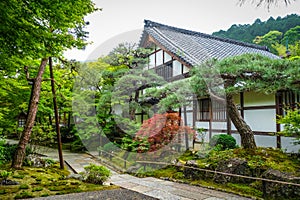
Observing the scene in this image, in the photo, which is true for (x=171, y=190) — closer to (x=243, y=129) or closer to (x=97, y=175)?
(x=97, y=175)

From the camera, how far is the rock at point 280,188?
16.3 feet

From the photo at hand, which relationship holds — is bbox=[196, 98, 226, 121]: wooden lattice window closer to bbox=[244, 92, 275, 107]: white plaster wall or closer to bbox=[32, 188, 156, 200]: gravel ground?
bbox=[244, 92, 275, 107]: white plaster wall

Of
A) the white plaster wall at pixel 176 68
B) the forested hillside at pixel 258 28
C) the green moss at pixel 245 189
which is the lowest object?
the green moss at pixel 245 189

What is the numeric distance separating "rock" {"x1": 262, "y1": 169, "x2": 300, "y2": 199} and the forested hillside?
27605mm

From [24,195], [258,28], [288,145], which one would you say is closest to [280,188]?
[288,145]

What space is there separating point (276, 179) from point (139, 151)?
5.37 metres

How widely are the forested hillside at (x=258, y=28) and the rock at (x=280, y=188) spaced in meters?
27.6

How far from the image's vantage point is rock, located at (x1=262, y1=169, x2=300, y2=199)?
16.3ft

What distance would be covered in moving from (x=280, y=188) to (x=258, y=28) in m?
32.3

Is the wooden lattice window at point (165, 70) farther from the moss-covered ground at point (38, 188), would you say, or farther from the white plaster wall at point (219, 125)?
the moss-covered ground at point (38, 188)

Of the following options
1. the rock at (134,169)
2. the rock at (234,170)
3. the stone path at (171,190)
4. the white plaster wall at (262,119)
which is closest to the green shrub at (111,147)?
the rock at (134,169)

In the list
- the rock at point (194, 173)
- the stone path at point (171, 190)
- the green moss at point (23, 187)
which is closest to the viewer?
the stone path at point (171, 190)

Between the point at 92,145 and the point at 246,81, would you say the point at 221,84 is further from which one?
the point at 92,145

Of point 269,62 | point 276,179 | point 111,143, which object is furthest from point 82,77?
point 276,179
